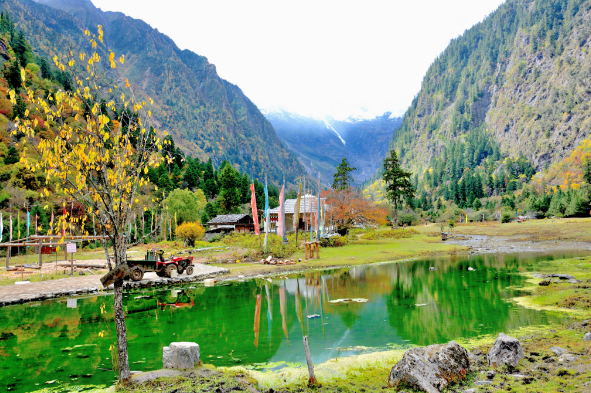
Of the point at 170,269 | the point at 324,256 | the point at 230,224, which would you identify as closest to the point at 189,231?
the point at 230,224

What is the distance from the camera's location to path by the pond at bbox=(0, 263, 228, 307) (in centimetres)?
1972

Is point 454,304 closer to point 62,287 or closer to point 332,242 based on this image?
point 62,287

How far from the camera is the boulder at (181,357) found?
9219 millimetres

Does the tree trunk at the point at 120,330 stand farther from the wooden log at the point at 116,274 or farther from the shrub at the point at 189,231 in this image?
the shrub at the point at 189,231

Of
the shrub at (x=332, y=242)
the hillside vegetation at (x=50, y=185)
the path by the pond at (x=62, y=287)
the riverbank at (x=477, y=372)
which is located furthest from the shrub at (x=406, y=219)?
the riverbank at (x=477, y=372)

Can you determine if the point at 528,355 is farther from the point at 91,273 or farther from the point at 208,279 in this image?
the point at 91,273

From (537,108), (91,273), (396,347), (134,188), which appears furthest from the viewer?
(537,108)

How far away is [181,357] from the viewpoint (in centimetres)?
925

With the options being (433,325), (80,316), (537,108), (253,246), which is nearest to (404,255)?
(253,246)

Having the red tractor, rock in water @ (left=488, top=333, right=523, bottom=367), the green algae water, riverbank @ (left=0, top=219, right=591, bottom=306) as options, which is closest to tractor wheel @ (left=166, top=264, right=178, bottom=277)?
the red tractor

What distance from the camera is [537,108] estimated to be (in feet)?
634

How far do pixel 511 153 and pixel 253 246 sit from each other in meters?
199

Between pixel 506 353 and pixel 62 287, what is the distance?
79.9ft

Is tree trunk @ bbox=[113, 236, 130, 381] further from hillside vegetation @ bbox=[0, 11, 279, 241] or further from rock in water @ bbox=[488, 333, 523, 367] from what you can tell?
rock in water @ bbox=[488, 333, 523, 367]
